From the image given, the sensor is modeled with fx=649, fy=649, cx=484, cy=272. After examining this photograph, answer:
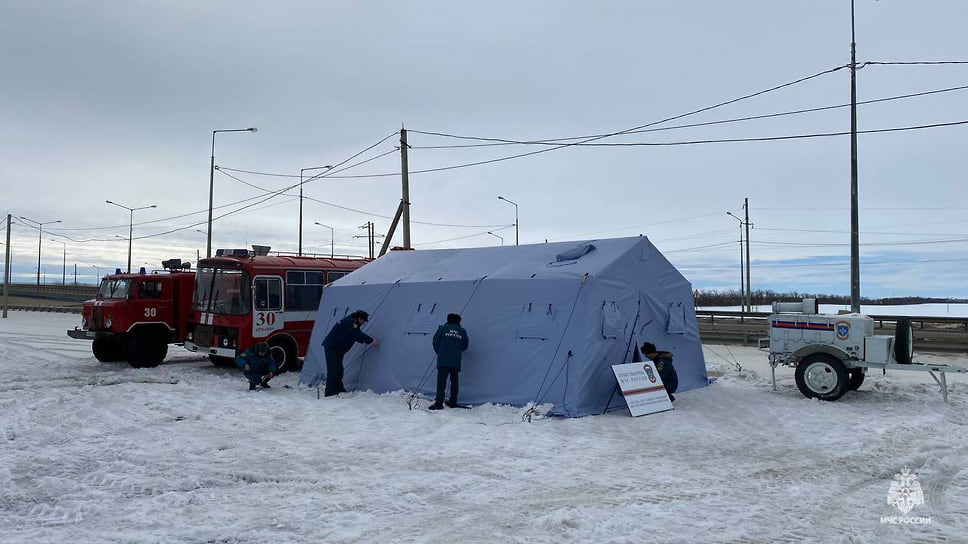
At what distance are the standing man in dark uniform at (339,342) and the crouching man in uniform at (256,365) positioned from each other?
1495mm

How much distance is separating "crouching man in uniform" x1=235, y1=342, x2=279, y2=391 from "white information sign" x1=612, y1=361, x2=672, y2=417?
689cm

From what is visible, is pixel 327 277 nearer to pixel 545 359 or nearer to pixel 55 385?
pixel 55 385

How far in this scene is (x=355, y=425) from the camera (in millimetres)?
9578

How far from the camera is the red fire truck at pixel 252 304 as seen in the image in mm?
15016

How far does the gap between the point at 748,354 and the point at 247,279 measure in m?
16.4

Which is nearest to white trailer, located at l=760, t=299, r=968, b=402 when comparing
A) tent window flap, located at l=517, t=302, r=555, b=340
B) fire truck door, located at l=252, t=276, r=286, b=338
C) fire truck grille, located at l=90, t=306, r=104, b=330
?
tent window flap, located at l=517, t=302, r=555, b=340

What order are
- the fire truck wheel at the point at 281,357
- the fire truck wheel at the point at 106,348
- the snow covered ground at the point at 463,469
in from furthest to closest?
1. the fire truck wheel at the point at 106,348
2. the fire truck wheel at the point at 281,357
3. the snow covered ground at the point at 463,469

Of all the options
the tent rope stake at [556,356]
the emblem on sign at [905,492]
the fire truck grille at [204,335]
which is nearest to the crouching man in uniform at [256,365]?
the fire truck grille at [204,335]

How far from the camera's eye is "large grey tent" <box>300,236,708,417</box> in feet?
35.0

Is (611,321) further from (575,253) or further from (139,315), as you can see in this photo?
(139,315)

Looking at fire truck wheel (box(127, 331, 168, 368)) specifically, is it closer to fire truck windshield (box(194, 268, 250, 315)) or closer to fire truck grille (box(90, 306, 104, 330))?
fire truck grille (box(90, 306, 104, 330))

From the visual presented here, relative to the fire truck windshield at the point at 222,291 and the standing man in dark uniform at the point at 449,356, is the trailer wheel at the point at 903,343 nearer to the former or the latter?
the standing man in dark uniform at the point at 449,356

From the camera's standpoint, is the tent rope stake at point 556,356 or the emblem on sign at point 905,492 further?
the tent rope stake at point 556,356

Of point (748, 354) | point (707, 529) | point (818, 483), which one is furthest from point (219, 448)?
point (748, 354)
